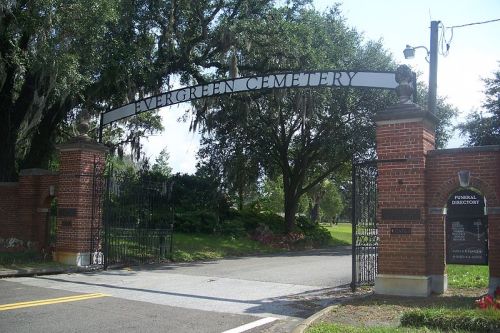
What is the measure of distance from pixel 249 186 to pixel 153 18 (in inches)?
627

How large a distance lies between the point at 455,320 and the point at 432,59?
8.21 m

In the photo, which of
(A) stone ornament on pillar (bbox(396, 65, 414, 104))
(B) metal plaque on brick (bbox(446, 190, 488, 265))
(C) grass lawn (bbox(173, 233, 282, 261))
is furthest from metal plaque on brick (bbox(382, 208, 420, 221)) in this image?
(C) grass lawn (bbox(173, 233, 282, 261))

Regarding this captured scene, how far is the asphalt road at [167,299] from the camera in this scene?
796 centimetres

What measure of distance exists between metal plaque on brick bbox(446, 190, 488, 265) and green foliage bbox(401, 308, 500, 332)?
10.7 ft

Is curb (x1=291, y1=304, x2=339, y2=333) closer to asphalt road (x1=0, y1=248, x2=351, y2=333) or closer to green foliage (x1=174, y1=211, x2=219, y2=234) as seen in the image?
asphalt road (x1=0, y1=248, x2=351, y2=333)

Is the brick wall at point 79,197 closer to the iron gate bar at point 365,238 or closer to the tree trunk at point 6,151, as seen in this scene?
the tree trunk at point 6,151

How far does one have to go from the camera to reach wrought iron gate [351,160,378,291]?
1191cm

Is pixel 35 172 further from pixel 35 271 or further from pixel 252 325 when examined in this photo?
pixel 252 325

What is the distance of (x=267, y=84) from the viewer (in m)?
15.1

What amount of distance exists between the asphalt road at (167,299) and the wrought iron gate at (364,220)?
3.25ft

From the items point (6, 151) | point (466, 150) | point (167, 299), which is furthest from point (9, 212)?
point (466, 150)

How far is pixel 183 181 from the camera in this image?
96.7 ft

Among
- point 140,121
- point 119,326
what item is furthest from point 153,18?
point 119,326

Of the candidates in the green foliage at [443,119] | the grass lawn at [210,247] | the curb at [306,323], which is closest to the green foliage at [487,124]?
the green foliage at [443,119]
